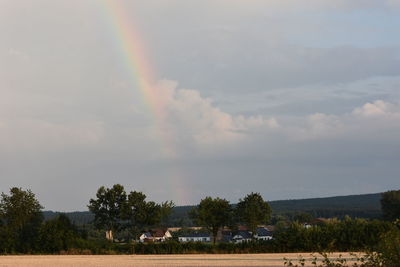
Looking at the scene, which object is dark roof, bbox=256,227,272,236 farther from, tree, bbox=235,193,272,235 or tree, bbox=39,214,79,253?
tree, bbox=39,214,79,253

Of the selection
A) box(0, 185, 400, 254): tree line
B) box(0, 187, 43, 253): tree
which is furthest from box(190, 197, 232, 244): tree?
box(0, 187, 43, 253): tree

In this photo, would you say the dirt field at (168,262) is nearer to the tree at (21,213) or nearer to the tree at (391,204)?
the tree at (21,213)

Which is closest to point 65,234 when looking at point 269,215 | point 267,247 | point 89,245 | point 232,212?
point 89,245

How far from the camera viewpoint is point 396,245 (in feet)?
52.7

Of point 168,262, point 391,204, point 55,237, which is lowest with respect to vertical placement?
point 168,262

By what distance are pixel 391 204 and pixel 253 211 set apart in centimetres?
4370

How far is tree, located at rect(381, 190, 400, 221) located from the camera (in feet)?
449

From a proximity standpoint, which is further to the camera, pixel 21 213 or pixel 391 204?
pixel 391 204

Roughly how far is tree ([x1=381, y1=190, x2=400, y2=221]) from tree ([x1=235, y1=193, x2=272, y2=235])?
33.9m

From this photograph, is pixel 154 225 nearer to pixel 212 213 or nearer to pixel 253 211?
pixel 212 213

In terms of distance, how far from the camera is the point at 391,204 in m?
143

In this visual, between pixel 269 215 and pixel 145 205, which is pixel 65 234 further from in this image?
pixel 269 215

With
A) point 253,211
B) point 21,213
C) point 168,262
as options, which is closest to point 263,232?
point 253,211

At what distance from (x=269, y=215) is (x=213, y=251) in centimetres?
5112
